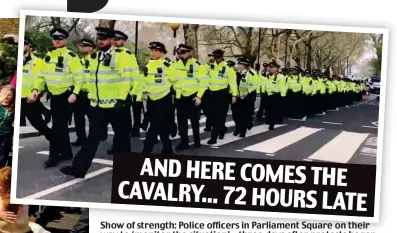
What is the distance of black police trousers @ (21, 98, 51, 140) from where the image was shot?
1904 mm

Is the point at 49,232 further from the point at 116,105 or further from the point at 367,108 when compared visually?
the point at 367,108

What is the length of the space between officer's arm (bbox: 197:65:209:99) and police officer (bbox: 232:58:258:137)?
12 cm

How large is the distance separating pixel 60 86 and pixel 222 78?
1.99 ft

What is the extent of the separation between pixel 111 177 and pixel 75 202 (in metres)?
0.16

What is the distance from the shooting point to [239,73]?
191cm

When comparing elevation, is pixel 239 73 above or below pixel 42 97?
above

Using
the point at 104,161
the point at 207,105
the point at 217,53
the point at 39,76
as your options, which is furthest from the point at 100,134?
the point at 217,53

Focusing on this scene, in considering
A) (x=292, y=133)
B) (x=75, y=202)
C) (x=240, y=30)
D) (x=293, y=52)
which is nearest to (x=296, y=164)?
(x=292, y=133)

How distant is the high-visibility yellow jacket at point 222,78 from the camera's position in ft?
6.22

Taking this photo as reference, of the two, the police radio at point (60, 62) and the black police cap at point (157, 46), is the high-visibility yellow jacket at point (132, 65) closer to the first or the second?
the black police cap at point (157, 46)

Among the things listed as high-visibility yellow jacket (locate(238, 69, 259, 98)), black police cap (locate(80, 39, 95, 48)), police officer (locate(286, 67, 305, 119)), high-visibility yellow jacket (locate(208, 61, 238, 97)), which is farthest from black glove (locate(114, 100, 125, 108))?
police officer (locate(286, 67, 305, 119))

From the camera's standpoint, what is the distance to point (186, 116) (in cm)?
192

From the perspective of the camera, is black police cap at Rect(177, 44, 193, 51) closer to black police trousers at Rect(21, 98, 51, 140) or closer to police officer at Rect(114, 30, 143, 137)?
police officer at Rect(114, 30, 143, 137)

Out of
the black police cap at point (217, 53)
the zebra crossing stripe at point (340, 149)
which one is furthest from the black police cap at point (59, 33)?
the zebra crossing stripe at point (340, 149)
